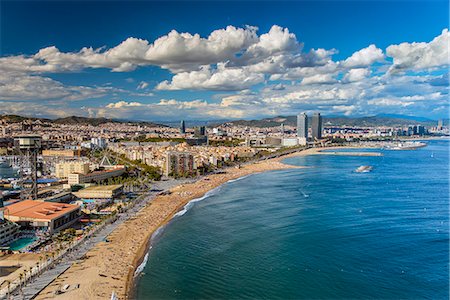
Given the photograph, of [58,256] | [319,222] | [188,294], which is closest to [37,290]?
[58,256]

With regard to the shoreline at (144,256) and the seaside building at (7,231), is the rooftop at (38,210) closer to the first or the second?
the seaside building at (7,231)

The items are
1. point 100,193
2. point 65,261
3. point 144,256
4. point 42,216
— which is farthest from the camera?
point 100,193

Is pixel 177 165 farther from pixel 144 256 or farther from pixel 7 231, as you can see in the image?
pixel 144 256

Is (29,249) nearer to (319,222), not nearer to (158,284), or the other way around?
(158,284)

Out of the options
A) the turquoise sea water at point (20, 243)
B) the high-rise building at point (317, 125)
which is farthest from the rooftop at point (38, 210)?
the high-rise building at point (317, 125)

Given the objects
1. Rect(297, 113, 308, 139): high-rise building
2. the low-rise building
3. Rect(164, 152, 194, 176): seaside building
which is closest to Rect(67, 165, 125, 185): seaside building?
the low-rise building

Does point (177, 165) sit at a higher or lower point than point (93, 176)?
higher

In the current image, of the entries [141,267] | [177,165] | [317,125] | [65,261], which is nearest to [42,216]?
[65,261]
